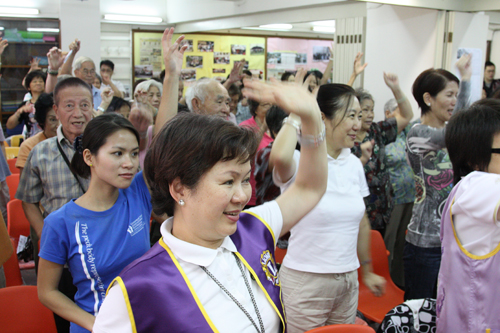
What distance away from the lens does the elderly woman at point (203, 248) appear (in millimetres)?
999

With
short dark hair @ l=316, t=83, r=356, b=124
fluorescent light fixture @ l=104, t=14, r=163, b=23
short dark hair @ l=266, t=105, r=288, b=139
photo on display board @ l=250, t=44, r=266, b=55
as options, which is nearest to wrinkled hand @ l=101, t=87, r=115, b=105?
short dark hair @ l=266, t=105, r=288, b=139

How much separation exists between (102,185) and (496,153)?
1.54m

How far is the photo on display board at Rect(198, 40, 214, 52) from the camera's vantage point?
877cm

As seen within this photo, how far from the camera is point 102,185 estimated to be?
5.62ft

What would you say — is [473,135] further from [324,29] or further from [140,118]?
[324,29]

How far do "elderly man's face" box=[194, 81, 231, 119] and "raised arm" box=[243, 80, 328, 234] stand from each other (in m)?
1.87

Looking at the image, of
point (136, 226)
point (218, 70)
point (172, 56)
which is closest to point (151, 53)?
point (218, 70)

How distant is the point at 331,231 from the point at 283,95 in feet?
3.04

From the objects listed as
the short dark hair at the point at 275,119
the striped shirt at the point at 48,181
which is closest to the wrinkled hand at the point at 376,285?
the short dark hair at the point at 275,119

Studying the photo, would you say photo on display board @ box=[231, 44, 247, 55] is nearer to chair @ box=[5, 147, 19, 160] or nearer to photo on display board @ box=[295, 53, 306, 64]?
photo on display board @ box=[295, 53, 306, 64]

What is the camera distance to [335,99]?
6.86 feet

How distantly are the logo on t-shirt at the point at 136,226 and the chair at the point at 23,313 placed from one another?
0.50 meters

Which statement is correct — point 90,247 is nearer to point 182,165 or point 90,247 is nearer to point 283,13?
point 182,165

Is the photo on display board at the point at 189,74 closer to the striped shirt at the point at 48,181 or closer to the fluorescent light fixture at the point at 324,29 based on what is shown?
the fluorescent light fixture at the point at 324,29
